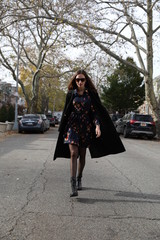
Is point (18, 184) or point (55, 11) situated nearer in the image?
point (18, 184)

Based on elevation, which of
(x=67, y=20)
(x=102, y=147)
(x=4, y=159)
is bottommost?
(x=4, y=159)

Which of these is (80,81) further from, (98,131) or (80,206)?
(80,206)

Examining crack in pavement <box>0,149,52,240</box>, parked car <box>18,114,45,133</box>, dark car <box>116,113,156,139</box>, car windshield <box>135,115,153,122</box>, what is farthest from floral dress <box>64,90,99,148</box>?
parked car <box>18,114,45,133</box>

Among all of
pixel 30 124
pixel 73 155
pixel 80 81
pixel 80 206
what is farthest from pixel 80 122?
pixel 30 124

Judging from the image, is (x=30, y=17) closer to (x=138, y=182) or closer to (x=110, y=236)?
(x=138, y=182)

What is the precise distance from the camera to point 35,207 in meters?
4.25

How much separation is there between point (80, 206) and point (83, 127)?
1238mm

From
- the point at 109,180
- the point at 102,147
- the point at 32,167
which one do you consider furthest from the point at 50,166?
the point at 102,147

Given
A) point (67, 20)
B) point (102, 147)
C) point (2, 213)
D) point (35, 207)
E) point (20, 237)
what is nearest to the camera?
point (20, 237)

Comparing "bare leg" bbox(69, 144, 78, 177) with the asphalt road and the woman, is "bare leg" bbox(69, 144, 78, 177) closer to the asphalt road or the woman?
the woman

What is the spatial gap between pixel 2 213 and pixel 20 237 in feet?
2.70

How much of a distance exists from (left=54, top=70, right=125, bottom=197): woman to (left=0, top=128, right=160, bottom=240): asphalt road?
441 millimetres

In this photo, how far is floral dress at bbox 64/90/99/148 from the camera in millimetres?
4942

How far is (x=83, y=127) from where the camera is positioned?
498cm
